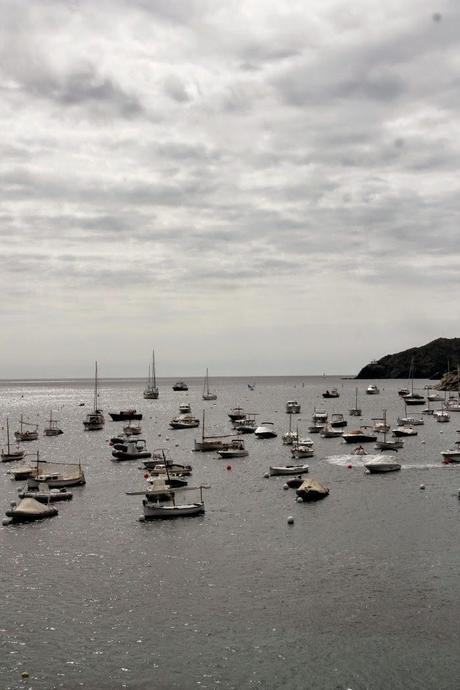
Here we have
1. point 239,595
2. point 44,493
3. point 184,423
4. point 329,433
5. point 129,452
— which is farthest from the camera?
point 184,423

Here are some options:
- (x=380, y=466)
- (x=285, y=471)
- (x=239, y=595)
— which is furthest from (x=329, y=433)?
(x=239, y=595)

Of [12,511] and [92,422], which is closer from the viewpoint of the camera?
[12,511]

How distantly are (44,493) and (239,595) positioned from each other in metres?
39.3

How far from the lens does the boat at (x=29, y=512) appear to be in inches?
2682

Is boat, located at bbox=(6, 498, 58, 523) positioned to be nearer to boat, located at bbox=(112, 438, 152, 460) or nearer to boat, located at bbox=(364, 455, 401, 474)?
boat, located at bbox=(112, 438, 152, 460)

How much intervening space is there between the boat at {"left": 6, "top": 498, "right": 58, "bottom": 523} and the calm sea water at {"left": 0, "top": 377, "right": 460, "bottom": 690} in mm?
2358

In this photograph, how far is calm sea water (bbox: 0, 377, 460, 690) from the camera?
3547 centimetres

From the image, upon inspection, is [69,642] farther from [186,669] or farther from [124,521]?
[124,521]

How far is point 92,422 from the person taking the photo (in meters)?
176

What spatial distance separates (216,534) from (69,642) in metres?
25.2

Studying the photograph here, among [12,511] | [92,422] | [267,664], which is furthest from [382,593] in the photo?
[92,422]

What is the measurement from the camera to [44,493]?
79.3 metres

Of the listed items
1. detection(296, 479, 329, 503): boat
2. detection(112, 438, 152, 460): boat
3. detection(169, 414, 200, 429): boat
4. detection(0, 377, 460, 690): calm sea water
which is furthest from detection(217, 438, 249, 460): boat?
detection(169, 414, 200, 429): boat

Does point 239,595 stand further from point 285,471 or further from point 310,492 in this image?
point 285,471
